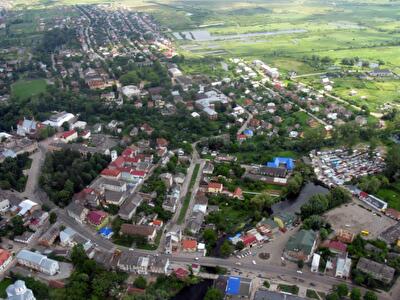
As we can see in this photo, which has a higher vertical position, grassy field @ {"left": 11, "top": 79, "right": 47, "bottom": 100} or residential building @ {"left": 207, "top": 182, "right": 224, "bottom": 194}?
residential building @ {"left": 207, "top": 182, "right": 224, "bottom": 194}

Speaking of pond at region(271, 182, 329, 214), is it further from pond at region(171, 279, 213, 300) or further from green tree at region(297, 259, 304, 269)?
pond at region(171, 279, 213, 300)

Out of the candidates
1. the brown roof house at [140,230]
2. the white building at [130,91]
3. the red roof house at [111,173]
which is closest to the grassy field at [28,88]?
the white building at [130,91]

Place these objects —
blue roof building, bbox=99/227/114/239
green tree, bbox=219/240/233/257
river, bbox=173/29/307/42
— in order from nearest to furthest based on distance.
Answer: green tree, bbox=219/240/233/257 → blue roof building, bbox=99/227/114/239 → river, bbox=173/29/307/42

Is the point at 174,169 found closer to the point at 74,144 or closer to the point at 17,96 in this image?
the point at 74,144

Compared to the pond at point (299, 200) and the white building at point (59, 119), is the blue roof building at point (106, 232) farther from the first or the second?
the white building at point (59, 119)

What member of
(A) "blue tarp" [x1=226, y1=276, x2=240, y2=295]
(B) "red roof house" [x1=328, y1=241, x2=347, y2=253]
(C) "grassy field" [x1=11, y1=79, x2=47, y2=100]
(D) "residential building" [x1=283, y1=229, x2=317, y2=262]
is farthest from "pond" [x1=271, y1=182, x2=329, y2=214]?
(C) "grassy field" [x1=11, y1=79, x2=47, y2=100]

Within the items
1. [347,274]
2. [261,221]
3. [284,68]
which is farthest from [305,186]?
[284,68]

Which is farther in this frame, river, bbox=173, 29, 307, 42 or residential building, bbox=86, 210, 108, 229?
river, bbox=173, 29, 307, 42
